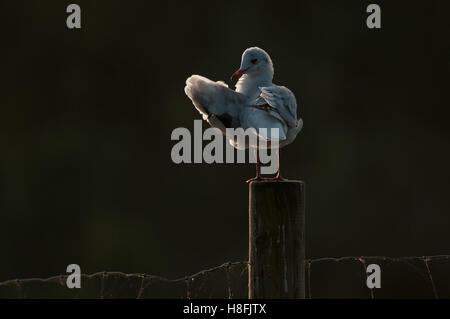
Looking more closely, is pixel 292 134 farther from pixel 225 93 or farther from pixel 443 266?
pixel 443 266

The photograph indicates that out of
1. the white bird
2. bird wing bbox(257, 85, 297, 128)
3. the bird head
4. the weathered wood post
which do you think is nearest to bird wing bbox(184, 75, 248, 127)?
the white bird

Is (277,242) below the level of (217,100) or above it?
below


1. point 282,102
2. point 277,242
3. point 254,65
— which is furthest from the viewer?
point 254,65

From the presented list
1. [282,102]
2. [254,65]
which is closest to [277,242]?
[282,102]

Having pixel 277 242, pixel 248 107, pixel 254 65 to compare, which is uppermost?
pixel 254 65

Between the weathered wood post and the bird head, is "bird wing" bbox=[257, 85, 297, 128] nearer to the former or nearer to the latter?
the bird head

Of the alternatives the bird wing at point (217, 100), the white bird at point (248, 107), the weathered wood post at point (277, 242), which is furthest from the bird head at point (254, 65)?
the weathered wood post at point (277, 242)

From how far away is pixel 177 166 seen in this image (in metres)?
9.75

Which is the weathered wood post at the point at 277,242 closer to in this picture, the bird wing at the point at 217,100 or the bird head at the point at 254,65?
the bird wing at the point at 217,100

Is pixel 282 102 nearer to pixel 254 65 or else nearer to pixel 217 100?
pixel 217 100

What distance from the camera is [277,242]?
7.80 ft

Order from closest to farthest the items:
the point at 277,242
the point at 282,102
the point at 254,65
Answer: the point at 277,242 < the point at 282,102 < the point at 254,65

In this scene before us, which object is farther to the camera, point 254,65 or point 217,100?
point 254,65

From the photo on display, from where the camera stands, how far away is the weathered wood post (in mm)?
2381
